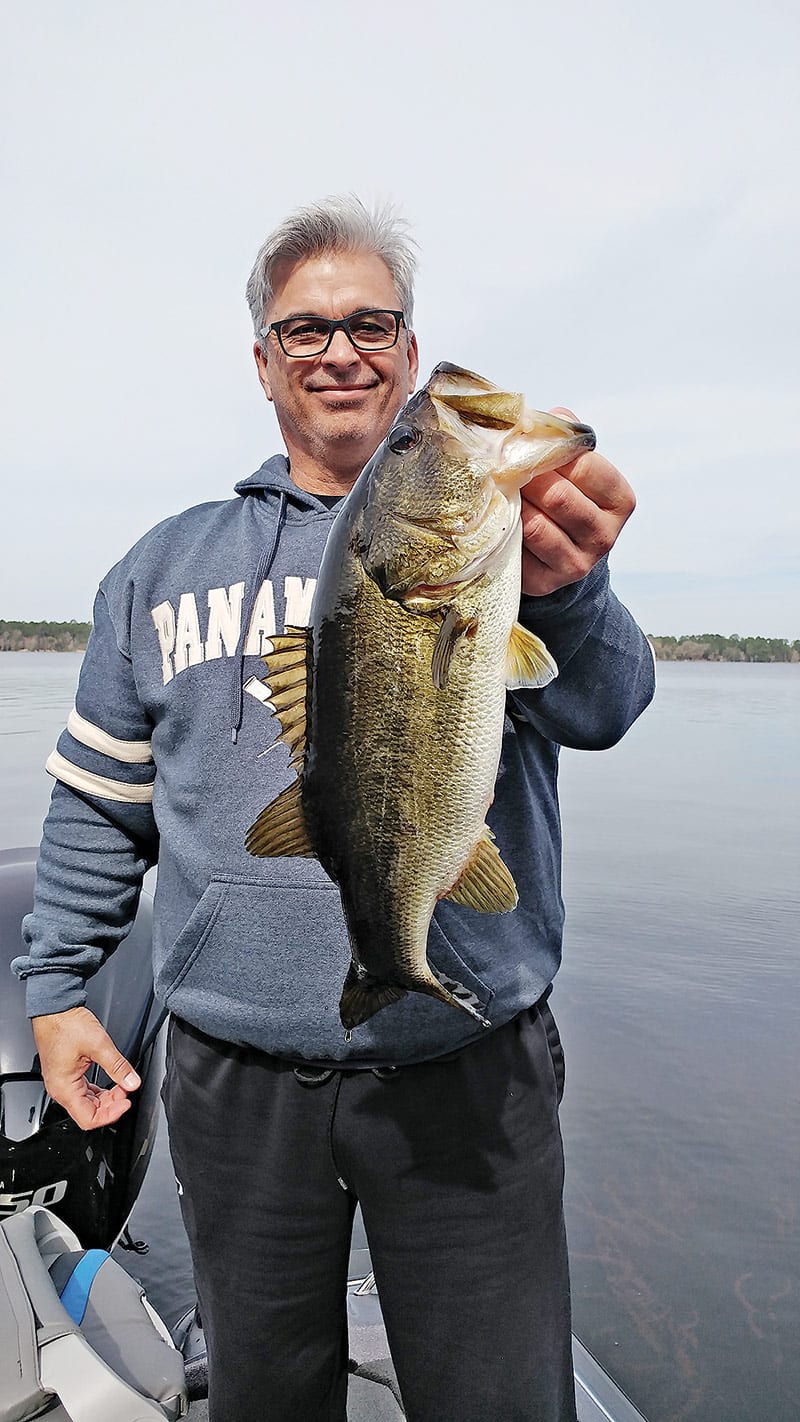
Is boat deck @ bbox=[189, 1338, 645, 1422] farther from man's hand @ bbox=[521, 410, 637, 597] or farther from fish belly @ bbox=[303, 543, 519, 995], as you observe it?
man's hand @ bbox=[521, 410, 637, 597]

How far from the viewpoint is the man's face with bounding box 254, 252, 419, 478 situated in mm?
2225

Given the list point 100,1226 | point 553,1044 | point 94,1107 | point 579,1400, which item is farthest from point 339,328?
point 579,1400

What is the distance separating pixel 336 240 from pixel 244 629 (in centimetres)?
97

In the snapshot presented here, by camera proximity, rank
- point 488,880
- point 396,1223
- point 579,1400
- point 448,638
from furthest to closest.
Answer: point 579,1400 → point 396,1223 → point 488,880 → point 448,638

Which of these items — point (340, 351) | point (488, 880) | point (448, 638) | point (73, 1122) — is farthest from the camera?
point (73, 1122)

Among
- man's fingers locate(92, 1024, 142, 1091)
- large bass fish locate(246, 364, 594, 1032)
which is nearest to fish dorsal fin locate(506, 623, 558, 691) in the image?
large bass fish locate(246, 364, 594, 1032)

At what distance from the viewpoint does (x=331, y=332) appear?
221 cm

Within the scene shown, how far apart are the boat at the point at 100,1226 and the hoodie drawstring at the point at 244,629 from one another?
1342mm

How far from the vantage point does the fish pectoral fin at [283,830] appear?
1521 mm

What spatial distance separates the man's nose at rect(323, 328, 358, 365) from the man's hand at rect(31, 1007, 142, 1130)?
5.40 ft

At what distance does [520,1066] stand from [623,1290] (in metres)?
1.94

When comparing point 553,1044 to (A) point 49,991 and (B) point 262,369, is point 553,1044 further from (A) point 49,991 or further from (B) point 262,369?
(B) point 262,369

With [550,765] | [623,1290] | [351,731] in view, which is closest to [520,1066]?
[550,765]

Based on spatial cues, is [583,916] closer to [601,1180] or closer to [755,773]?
[601,1180]
